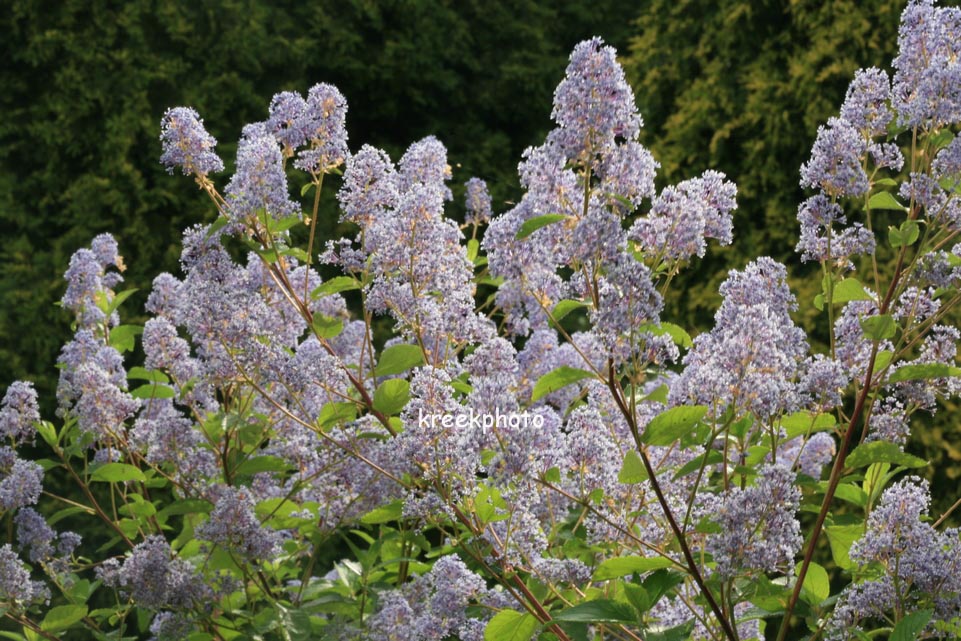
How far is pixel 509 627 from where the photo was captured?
212 cm

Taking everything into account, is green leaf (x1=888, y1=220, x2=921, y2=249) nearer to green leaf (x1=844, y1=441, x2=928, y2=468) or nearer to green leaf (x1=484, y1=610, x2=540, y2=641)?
green leaf (x1=844, y1=441, x2=928, y2=468)

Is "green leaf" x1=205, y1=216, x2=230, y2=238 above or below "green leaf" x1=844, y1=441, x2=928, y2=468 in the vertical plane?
above

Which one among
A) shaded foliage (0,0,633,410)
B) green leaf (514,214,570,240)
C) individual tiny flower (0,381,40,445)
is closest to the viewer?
green leaf (514,214,570,240)

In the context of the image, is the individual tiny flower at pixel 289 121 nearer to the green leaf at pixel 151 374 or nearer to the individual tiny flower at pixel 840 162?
Result: the green leaf at pixel 151 374

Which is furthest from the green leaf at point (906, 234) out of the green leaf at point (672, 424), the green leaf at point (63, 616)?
the green leaf at point (63, 616)

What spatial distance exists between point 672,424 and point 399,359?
30.8 inches

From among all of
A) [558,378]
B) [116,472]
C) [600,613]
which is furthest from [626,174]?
[116,472]

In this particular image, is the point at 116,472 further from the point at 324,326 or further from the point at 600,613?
the point at 600,613

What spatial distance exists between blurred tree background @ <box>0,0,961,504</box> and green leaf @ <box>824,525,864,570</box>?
8.63 ft

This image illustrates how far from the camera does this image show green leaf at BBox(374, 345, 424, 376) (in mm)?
2533

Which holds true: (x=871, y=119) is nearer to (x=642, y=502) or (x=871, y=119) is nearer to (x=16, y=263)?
(x=642, y=502)

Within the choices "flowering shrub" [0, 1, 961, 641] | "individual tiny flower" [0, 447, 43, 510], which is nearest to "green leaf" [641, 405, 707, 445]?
"flowering shrub" [0, 1, 961, 641]

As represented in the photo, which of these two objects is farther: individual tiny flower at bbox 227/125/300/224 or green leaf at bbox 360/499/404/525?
green leaf at bbox 360/499/404/525

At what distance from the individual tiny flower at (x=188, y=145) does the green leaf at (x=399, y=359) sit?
571mm
